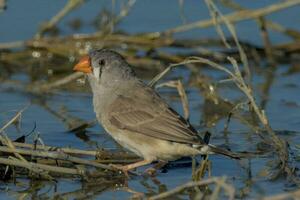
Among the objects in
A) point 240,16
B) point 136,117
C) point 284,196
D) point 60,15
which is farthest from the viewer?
point 60,15

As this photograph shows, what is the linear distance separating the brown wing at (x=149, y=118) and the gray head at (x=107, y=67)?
176mm

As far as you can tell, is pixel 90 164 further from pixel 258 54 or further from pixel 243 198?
pixel 258 54

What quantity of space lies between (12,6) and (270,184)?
5.11 metres

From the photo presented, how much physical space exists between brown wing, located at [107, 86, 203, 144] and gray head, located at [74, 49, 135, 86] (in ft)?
0.58

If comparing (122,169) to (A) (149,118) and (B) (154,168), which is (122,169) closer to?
(B) (154,168)

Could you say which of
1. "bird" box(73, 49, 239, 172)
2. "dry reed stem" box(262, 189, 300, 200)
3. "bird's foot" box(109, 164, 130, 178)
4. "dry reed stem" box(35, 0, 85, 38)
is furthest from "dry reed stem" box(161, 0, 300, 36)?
"dry reed stem" box(262, 189, 300, 200)

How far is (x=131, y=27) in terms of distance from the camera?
10352mm

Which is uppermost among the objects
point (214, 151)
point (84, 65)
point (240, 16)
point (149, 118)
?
point (240, 16)

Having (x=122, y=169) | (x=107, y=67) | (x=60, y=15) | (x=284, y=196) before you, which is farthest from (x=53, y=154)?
(x=60, y=15)

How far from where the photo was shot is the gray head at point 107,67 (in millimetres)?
7062

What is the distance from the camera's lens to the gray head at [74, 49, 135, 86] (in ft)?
23.2

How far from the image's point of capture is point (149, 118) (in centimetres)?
669

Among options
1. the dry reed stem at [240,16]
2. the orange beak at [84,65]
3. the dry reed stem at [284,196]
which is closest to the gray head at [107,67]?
the orange beak at [84,65]

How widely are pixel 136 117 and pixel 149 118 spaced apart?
11 cm
